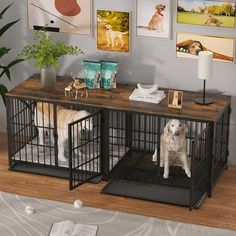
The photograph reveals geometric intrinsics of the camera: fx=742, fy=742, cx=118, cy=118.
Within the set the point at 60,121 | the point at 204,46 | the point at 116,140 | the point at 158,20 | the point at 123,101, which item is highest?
the point at 158,20

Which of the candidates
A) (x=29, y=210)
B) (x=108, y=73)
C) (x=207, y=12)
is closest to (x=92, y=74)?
(x=108, y=73)

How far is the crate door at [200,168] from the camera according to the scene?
5.18 meters

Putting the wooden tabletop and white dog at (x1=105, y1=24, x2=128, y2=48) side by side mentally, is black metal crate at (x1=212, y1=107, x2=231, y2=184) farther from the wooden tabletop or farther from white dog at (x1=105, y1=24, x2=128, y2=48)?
white dog at (x1=105, y1=24, x2=128, y2=48)

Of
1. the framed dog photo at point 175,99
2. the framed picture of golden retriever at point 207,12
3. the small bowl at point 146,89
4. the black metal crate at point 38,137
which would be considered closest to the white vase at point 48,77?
the black metal crate at point 38,137

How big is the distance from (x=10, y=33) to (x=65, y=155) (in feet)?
3.85

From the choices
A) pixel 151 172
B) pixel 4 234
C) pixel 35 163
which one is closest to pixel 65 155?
pixel 35 163

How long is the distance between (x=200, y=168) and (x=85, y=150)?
881mm

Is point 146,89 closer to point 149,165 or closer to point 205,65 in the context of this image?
point 205,65

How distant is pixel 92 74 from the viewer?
19.0 ft

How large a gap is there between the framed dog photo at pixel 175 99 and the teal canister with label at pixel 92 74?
26.6 inches

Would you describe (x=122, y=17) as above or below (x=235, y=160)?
above

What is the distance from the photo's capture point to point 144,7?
571cm

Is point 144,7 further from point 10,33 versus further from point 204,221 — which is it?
point 204,221

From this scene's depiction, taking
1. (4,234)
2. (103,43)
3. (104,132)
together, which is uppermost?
(103,43)
